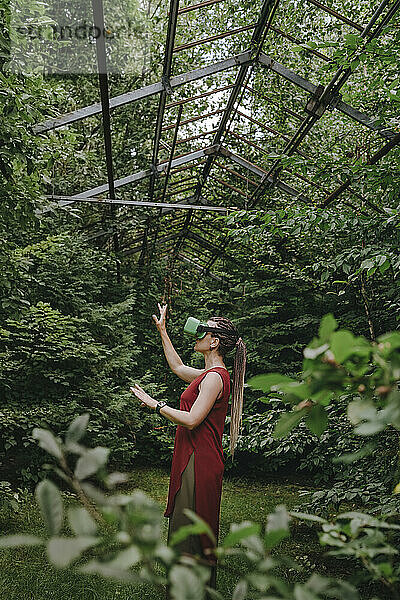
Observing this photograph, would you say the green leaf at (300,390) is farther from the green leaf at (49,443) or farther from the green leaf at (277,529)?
the green leaf at (49,443)

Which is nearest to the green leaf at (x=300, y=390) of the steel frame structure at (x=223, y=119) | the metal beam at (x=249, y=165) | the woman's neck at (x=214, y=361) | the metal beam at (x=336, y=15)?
the woman's neck at (x=214, y=361)

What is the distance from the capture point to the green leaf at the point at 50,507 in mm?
456

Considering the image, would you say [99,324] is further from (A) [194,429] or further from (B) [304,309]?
(A) [194,429]

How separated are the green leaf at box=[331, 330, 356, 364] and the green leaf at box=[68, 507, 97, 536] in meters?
0.26

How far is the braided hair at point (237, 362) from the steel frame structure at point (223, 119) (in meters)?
1.21

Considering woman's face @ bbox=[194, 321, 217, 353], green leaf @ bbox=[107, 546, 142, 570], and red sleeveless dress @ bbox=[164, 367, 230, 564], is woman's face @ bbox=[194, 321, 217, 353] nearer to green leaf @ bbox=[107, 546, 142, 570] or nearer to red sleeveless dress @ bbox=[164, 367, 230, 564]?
red sleeveless dress @ bbox=[164, 367, 230, 564]

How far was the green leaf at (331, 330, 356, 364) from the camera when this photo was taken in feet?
1.64

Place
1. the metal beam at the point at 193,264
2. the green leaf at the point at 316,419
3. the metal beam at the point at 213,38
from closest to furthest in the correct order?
1. the green leaf at the point at 316,419
2. the metal beam at the point at 213,38
3. the metal beam at the point at 193,264

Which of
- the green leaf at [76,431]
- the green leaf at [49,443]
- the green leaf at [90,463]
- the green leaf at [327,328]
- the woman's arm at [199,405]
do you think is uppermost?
the woman's arm at [199,405]

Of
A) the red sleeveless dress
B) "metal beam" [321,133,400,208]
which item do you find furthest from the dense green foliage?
the red sleeveless dress

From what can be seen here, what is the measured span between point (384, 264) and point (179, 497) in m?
1.36

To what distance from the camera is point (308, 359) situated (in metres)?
0.55

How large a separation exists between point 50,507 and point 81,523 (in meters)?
0.03

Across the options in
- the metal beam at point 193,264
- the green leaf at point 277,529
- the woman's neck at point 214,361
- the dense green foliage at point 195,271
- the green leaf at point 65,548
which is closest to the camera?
the green leaf at point 65,548
